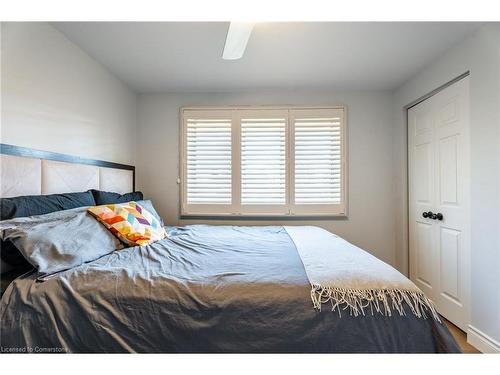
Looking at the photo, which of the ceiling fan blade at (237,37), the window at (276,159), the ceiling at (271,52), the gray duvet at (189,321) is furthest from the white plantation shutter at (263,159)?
the gray duvet at (189,321)

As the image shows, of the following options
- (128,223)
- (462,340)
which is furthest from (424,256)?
(128,223)

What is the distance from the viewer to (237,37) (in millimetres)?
1385

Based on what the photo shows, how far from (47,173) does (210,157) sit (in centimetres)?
155

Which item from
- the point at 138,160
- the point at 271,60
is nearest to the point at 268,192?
the point at 271,60

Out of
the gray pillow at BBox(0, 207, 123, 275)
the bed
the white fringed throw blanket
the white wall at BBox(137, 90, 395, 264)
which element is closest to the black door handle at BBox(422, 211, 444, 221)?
the white wall at BBox(137, 90, 395, 264)

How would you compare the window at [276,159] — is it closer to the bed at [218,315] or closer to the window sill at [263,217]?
the window sill at [263,217]

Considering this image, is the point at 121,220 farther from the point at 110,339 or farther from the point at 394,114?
the point at 394,114

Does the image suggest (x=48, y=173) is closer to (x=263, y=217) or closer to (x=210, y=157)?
(x=210, y=157)

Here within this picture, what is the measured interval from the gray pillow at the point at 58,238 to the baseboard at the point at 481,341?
2584 mm

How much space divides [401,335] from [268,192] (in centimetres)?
198

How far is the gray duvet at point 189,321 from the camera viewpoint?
922mm

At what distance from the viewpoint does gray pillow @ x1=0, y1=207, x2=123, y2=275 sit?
1.05 meters
